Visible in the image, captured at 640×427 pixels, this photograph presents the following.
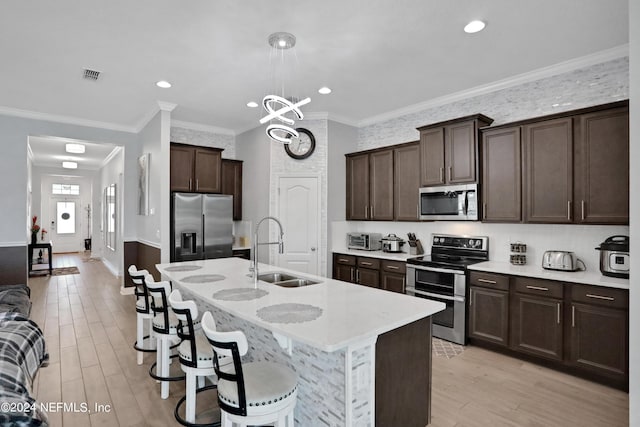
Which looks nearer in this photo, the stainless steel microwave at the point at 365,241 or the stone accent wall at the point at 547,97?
the stone accent wall at the point at 547,97

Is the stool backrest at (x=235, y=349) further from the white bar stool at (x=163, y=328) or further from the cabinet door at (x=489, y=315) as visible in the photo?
the cabinet door at (x=489, y=315)

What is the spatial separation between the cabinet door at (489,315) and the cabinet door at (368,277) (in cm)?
130

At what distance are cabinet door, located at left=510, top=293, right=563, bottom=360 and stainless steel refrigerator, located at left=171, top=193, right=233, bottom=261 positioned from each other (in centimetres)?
403

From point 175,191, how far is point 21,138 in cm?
236

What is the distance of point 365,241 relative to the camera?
5176mm

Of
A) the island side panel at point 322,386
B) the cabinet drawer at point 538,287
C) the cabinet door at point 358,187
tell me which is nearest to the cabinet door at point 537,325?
the cabinet drawer at point 538,287

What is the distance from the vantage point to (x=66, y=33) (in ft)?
9.57

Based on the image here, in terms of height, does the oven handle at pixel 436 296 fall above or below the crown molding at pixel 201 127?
below

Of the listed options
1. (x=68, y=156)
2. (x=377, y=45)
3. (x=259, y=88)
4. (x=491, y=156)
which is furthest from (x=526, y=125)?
(x=68, y=156)

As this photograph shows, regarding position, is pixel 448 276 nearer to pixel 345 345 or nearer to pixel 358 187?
pixel 358 187

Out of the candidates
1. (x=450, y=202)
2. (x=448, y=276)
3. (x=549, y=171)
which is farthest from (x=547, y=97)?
(x=448, y=276)

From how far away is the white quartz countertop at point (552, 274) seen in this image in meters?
2.83

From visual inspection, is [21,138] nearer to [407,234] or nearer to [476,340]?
[407,234]
